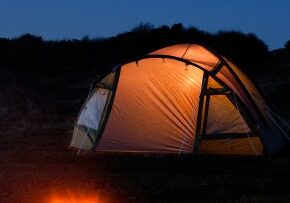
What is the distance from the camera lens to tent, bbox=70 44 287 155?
12633mm

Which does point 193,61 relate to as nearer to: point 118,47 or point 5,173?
point 5,173

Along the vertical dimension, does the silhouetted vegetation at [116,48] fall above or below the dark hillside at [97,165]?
above

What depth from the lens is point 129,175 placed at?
34.9ft

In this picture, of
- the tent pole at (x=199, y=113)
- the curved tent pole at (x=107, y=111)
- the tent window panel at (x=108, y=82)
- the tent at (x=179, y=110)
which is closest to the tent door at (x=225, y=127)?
the tent at (x=179, y=110)

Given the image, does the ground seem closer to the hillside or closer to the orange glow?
the orange glow

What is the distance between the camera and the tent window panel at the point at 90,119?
44.1 ft

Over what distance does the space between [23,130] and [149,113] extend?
6.56 m

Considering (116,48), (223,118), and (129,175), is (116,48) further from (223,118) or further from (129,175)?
(129,175)

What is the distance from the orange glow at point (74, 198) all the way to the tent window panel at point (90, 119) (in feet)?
13.8

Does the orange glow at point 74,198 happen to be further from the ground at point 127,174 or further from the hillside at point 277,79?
the hillside at point 277,79

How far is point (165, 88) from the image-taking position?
43.9ft

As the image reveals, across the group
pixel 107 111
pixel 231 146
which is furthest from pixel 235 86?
pixel 107 111

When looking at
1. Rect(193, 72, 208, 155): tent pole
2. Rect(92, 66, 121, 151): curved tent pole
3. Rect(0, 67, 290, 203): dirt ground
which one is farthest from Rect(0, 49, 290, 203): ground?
Rect(92, 66, 121, 151): curved tent pole

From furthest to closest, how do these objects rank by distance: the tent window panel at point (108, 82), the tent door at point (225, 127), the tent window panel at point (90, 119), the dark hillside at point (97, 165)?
1. the tent window panel at point (108, 82)
2. the tent window panel at point (90, 119)
3. the tent door at point (225, 127)
4. the dark hillside at point (97, 165)
